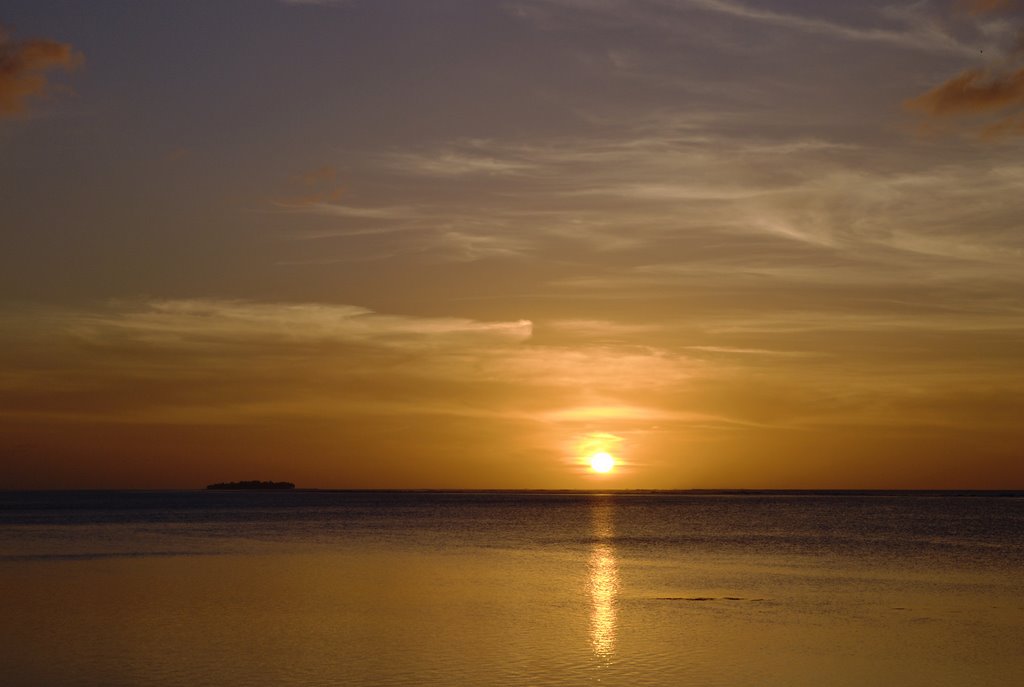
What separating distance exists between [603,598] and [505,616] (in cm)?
575

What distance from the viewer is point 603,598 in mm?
36469

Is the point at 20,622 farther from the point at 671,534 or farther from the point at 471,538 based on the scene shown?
the point at 671,534

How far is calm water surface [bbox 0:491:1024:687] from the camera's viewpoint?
934 inches

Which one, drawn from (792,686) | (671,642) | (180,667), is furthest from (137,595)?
(792,686)

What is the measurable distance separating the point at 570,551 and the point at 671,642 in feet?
112

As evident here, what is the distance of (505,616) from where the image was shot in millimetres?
31906

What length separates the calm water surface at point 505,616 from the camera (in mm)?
23734

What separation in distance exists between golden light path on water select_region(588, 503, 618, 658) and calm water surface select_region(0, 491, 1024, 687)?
130 millimetres

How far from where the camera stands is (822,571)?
156 ft

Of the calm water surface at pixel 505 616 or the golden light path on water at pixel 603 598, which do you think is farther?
the golden light path on water at pixel 603 598

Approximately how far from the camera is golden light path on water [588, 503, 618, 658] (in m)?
27.2

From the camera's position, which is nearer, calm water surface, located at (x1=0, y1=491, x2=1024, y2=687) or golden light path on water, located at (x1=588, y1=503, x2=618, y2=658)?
calm water surface, located at (x1=0, y1=491, x2=1024, y2=687)

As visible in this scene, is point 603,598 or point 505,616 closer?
point 505,616

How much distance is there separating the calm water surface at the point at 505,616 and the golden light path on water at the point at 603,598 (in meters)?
0.13
